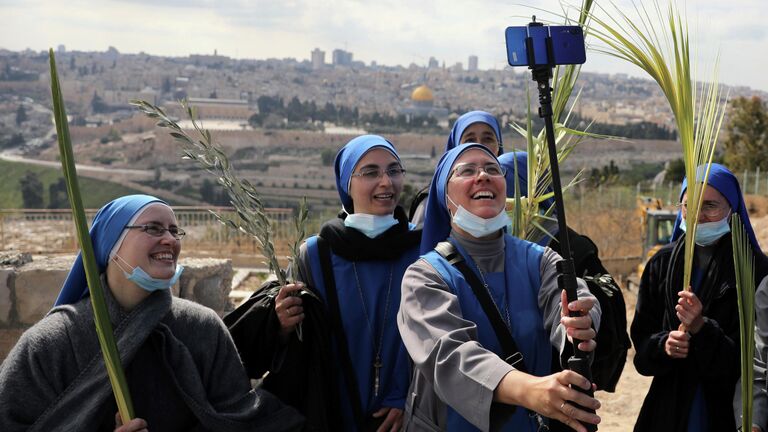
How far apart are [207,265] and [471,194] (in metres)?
3.81

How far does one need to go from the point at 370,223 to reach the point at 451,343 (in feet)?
Answer: 3.00

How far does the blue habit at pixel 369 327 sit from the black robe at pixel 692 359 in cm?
87

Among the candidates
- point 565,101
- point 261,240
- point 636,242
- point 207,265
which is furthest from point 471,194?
point 636,242

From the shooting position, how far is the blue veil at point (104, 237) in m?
2.23

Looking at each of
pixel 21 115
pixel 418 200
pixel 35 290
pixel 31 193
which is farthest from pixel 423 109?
pixel 418 200

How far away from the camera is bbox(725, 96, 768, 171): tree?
1034 inches

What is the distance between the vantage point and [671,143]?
258 ft

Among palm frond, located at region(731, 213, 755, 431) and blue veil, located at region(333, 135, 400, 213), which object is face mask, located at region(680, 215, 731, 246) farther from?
blue veil, located at region(333, 135, 400, 213)

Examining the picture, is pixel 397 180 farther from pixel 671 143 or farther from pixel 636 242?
pixel 671 143

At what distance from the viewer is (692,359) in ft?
8.75

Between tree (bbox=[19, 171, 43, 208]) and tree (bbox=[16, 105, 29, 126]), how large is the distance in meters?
43.3

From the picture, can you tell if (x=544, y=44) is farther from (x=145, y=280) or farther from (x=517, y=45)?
(x=145, y=280)

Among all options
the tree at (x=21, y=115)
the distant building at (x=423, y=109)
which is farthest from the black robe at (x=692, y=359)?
the tree at (x=21, y=115)

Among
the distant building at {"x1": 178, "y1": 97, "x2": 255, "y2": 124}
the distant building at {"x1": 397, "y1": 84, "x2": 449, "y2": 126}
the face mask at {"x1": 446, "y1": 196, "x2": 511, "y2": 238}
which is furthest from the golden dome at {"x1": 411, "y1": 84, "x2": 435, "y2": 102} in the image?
the face mask at {"x1": 446, "y1": 196, "x2": 511, "y2": 238}
